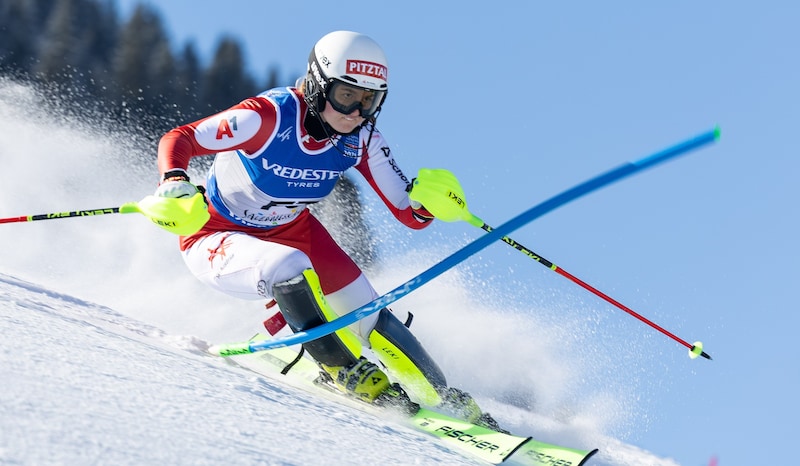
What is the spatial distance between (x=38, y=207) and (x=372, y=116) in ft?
20.8

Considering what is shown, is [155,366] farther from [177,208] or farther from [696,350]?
[696,350]

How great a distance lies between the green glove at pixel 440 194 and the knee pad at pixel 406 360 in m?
0.67

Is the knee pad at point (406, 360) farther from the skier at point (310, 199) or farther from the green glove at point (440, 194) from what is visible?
the green glove at point (440, 194)

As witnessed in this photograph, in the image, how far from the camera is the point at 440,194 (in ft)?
15.5

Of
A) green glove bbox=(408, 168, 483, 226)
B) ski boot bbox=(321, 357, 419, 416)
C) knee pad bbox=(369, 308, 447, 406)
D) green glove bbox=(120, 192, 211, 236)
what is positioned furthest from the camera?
green glove bbox=(408, 168, 483, 226)

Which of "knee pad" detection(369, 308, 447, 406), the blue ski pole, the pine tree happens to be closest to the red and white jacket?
"knee pad" detection(369, 308, 447, 406)

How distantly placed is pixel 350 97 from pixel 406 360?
56.8 inches

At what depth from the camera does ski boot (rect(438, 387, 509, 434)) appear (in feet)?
14.2

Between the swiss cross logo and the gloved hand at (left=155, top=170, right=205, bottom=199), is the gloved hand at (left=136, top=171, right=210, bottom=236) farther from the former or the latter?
the swiss cross logo

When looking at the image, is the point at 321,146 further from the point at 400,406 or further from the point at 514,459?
the point at 514,459

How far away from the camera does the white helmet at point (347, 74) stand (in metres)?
4.29

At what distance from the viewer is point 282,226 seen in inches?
195

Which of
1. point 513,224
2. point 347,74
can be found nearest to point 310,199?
point 347,74

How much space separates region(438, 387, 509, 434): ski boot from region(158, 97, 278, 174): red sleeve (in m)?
1.66
